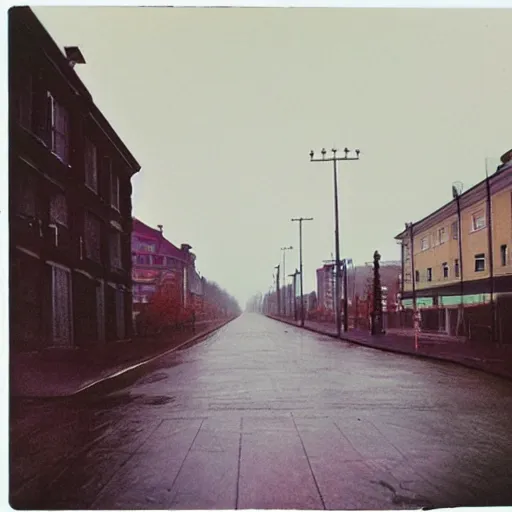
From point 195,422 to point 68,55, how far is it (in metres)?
3.05

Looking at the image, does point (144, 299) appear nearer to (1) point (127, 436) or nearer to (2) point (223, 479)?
(1) point (127, 436)

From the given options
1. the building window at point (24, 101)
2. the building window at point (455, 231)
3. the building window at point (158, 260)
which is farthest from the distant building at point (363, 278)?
the building window at point (24, 101)

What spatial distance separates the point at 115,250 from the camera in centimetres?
536

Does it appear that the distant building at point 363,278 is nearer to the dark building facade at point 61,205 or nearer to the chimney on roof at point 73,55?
the dark building facade at point 61,205

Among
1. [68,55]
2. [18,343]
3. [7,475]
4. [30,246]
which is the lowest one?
[7,475]

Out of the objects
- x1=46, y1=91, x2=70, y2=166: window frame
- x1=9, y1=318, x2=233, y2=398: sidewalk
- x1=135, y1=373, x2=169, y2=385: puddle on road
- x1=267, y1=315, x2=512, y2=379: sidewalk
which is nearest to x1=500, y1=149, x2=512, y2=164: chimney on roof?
x1=267, y1=315, x2=512, y2=379: sidewalk

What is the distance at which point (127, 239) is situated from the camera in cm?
533

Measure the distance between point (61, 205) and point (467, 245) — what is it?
4372 millimetres

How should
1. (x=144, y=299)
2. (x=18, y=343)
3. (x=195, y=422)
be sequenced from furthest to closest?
(x=144, y=299)
(x=195, y=422)
(x=18, y=343)

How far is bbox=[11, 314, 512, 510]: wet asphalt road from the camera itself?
147 inches

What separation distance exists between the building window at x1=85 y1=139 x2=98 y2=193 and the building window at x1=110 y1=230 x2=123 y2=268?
0.41 meters

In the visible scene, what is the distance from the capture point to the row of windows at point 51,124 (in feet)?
14.6

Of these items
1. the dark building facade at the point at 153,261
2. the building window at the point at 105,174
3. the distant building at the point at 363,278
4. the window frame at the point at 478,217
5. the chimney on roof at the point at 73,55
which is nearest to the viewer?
the chimney on roof at the point at 73,55

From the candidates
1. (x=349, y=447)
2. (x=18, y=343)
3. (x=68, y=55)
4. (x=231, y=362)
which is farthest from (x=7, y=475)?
(x=231, y=362)
